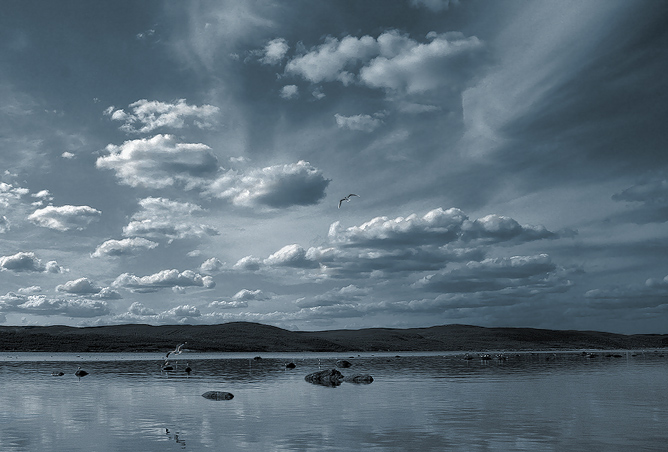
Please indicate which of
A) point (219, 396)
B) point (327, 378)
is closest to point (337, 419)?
point (219, 396)

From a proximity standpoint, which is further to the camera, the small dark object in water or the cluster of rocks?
the cluster of rocks

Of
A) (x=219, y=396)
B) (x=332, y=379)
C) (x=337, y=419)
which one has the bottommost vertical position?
(x=337, y=419)

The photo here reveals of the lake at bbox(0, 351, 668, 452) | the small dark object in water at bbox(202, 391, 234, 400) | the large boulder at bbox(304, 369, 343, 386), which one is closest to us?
the lake at bbox(0, 351, 668, 452)

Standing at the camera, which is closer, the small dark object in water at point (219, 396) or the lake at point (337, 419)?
the lake at point (337, 419)

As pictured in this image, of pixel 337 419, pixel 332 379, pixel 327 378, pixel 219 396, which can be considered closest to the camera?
pixel 337 419

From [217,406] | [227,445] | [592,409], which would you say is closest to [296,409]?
[217,406]

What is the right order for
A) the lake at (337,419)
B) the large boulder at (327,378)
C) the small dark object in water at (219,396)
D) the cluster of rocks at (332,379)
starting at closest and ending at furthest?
the lake at (337,419), the small dark object in water at (219,396), the large boulder at (327,378), the cluster of rocks at (332,379)

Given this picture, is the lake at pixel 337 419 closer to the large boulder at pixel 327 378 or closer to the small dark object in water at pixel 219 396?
the small dark object in water at pixel 219 396

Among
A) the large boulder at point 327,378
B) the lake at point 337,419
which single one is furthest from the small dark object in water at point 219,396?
the large boulder at point 327,378

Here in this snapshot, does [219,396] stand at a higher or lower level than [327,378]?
lower

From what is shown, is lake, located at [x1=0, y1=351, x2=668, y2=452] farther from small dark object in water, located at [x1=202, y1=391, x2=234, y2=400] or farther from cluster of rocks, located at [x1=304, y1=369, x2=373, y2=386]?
cluster of rocks, located at [x1=304, y1=369, x2=373, y2=386]

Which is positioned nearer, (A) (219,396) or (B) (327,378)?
(A) (219,396)

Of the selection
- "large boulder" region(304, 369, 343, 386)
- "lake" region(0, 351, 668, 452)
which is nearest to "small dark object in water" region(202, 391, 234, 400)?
"lake" region(0, 351, 668, 452)

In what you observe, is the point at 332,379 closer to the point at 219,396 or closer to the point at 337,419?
the point at 219,396
